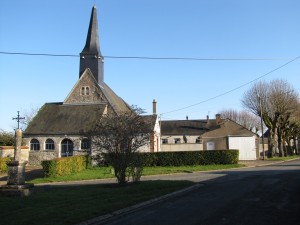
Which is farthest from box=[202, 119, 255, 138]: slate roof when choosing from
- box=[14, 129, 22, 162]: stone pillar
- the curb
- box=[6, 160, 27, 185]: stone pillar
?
box=[6, 160, 27, 185]: stone pillar

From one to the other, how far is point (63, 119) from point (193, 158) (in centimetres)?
1701

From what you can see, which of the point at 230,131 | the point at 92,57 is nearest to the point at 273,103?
the point at 230,131

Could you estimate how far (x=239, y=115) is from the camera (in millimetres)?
85500

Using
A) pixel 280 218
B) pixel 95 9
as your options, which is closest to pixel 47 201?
pixel 280 218

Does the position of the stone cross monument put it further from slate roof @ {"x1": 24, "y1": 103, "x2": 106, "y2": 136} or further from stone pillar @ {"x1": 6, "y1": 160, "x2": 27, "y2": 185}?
slate roof @ {"x1": 24, "y1": 103, "x2": 106, "y2": 136}

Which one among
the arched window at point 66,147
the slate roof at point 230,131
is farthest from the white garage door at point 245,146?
the arched window at point 66,147

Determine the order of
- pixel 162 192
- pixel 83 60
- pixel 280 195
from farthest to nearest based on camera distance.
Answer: pixel 83 60
pixel 162 192
pixel 280 195

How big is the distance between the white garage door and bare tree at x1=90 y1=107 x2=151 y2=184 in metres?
27.7

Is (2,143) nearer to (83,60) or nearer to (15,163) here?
(83,60)

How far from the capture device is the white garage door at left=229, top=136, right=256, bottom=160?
43.1 meters

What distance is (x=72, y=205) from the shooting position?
37.3 feet

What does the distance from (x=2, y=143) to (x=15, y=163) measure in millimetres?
32039

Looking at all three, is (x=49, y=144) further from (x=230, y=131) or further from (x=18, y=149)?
(x=18, y=149)

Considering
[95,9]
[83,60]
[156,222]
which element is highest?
[95,9]
